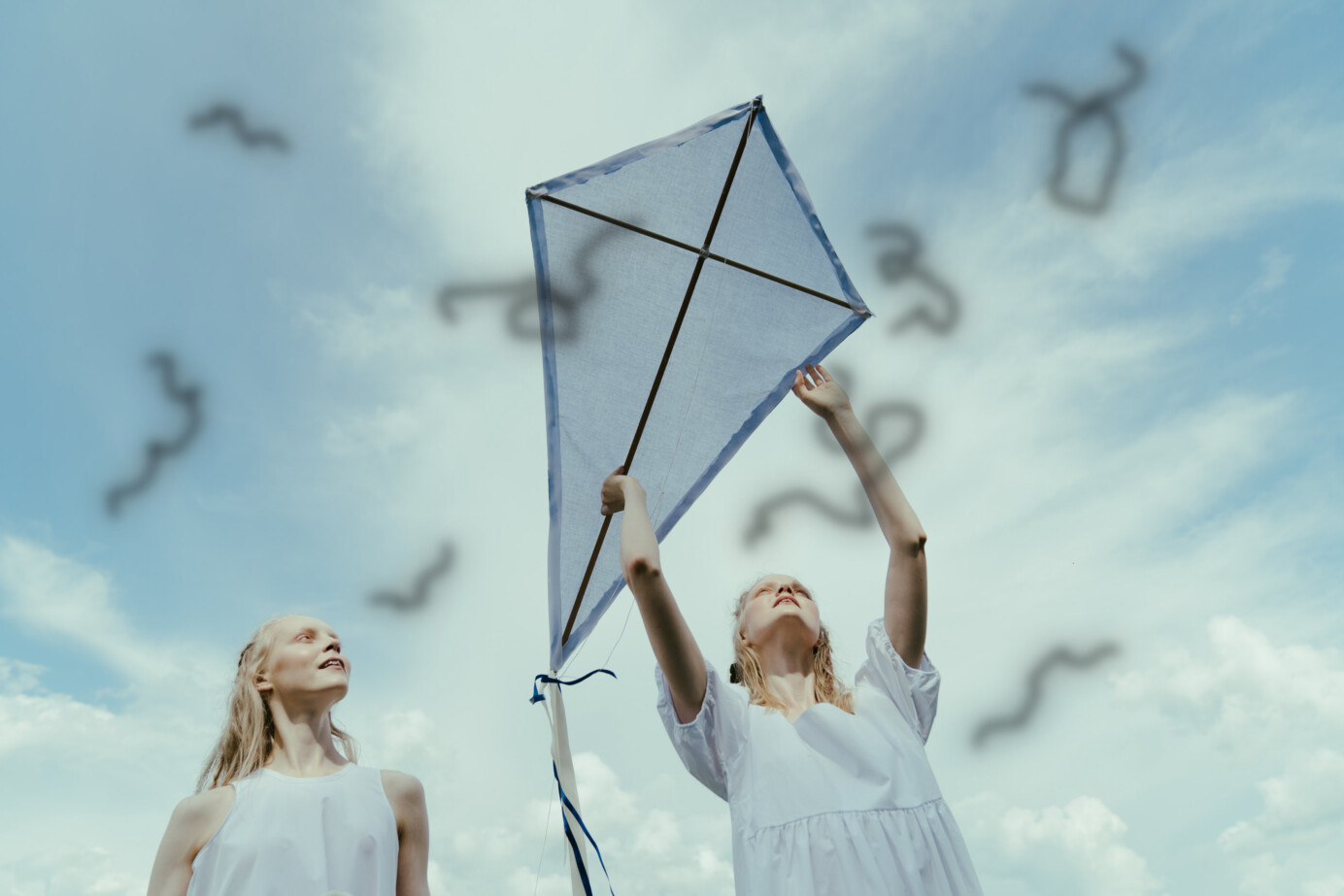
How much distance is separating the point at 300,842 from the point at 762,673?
149cm

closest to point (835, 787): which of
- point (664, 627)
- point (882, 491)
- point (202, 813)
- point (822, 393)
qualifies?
point (664, 627)

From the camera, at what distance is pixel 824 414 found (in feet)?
11.8

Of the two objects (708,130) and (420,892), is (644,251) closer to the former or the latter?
(708,130)

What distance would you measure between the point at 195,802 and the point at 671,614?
58.5 inches

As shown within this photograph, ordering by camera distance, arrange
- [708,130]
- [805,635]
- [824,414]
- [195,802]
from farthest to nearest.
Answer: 1. [708,130]
2. [824,414]
3. [805,635]
4. [195,802]

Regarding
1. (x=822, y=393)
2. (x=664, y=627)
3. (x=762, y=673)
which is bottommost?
(x=664, y=627)

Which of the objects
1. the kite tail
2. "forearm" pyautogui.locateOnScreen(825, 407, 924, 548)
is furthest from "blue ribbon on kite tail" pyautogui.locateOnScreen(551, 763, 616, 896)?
"forearm" pyautogui.locateOnScreen(825, 407, 924, 548)

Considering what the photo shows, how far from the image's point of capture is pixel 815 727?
2949 mm

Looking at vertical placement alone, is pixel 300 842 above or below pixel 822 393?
below

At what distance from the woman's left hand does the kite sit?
0.38m

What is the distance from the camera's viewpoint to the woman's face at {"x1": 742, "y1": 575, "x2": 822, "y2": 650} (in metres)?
3.28

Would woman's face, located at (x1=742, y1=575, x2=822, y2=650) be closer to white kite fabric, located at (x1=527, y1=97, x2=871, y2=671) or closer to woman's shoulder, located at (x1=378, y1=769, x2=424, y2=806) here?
white kite fabric, located at (x1=527, y1=97, x2=871, y2=671)

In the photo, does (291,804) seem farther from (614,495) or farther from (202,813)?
(614,495)

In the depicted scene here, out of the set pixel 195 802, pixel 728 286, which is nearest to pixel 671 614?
pixel 195 802
